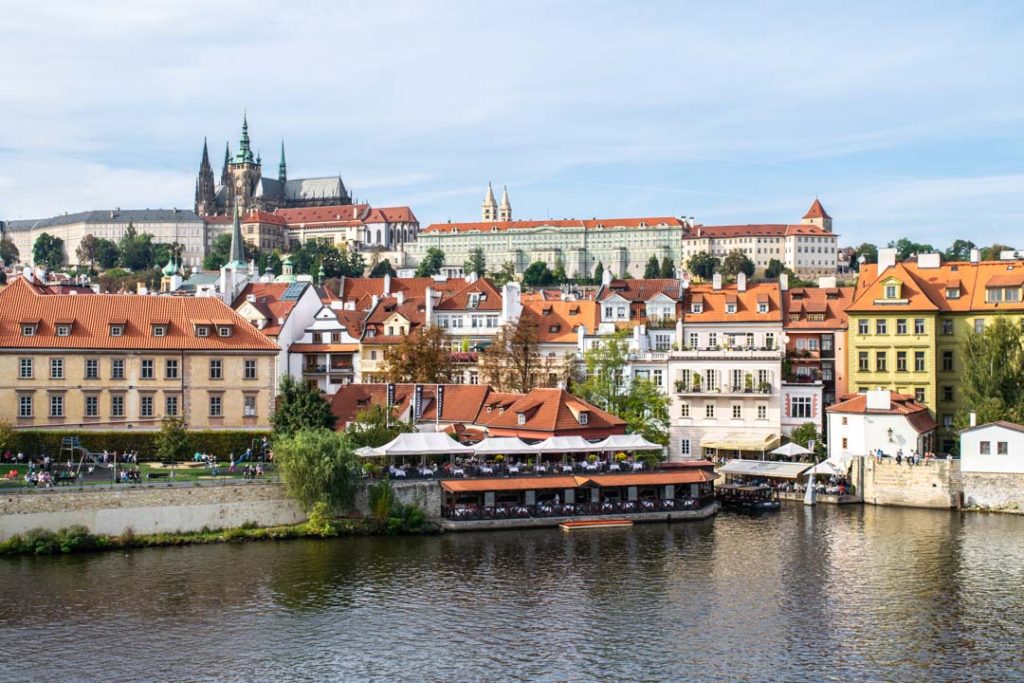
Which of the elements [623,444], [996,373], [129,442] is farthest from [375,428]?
[996,373]

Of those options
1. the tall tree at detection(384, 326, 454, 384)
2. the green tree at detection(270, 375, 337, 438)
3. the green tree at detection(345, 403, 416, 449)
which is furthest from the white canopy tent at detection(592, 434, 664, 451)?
the tall tree at detection(384, 326, 454, 384)

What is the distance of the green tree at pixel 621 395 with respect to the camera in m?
70.9

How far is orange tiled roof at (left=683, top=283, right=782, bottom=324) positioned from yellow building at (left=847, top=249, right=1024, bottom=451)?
229 inches

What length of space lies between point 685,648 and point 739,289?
4713 cm

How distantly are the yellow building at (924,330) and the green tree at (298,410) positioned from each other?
3258 centimetres

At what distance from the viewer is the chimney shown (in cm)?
7906

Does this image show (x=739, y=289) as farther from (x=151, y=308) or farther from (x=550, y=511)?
(x=151, y=308)

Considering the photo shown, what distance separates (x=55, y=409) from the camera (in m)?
63.0

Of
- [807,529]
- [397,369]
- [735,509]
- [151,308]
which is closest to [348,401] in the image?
[397,369]

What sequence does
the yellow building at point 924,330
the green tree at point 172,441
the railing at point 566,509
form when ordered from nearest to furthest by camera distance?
the railing at point 566,509
the green tree at point 172,441
the yellow building at point 924,330

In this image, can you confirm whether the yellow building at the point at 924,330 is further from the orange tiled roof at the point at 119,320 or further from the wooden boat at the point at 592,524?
the orange tiled roof at the point at 119,320

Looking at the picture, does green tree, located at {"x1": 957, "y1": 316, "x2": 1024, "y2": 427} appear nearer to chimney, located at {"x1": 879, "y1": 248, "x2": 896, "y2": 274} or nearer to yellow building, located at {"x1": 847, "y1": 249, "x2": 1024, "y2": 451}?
yellow building, located at {"x1": 847, "y1": 249, "x2": 1024, "y2": 451}

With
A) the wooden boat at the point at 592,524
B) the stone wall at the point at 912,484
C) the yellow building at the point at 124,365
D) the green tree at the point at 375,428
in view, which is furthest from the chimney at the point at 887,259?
Answer: the yellow building at the point at 124,365

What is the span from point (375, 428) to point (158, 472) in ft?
34.4
